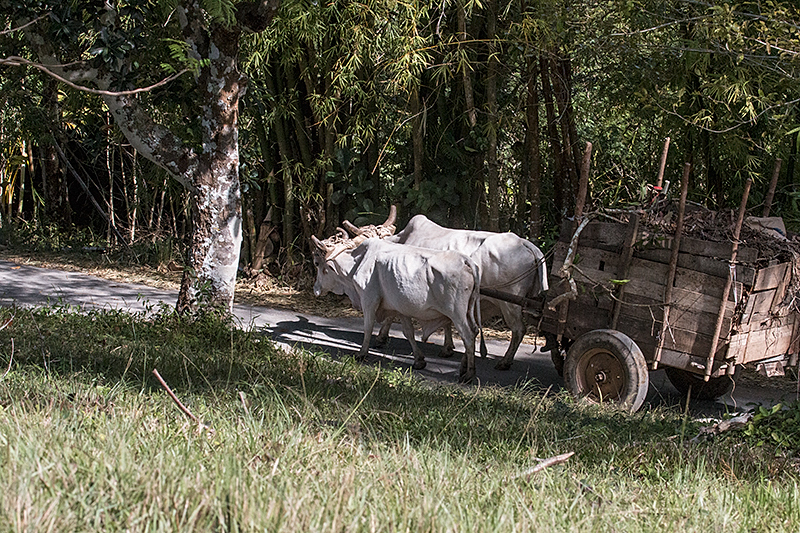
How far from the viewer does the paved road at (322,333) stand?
7.76 meters

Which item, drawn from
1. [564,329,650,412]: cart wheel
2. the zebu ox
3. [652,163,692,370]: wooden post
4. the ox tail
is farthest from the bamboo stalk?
the zebu ox

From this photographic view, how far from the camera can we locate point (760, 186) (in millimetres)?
9742

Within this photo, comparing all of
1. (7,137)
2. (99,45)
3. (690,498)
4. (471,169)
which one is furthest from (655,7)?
(7,137)

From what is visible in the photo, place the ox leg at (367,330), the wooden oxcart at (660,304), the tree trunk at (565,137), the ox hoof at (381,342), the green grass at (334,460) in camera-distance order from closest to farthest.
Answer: the green grass at (334,460) → the wooden oxcart at (660,304) → the ox leg at (367,330) → the ox hoof at (381,342) → the tree trunk at (565,137)

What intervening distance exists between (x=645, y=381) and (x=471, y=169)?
5.35m

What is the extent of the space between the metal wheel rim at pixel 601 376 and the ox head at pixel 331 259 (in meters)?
3.00

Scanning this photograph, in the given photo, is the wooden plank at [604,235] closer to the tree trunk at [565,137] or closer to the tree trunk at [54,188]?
the tree trunk at [565,137]

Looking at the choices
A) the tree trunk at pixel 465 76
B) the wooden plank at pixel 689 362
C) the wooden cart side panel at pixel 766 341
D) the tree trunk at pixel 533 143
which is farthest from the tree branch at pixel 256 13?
the wooden cart side panel at pixel 766 341

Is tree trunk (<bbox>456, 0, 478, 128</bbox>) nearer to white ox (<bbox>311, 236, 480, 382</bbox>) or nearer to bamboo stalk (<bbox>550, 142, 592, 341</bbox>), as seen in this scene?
white ox (<bbox>311, 236, 480, 382</bbox>)

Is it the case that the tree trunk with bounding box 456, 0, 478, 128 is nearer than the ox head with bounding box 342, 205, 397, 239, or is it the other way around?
the ox head with bounding box 342, 205, 397, 239

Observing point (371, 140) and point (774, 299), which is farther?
point (371, 140)

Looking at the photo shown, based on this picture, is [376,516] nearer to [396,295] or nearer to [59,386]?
[59,386]

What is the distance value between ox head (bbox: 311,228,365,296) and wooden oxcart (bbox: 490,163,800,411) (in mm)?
2697

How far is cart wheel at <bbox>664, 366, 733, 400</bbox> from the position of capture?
288 inches
